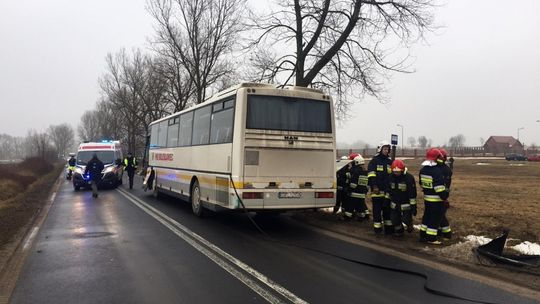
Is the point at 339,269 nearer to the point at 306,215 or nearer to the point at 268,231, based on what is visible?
the point at 268,231

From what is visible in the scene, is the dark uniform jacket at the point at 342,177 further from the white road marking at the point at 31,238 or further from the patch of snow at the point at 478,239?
the white road marking at the point at 31,238

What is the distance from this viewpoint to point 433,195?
828 centimetres

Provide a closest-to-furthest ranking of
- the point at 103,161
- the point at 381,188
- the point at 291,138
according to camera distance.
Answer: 1. the point at 381,188
2. the point at 291,138
3. the point at 103,161

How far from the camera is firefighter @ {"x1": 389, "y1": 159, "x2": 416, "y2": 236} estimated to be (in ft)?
29.5

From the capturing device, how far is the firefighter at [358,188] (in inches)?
443

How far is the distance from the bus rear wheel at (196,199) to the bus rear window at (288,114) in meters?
3.41

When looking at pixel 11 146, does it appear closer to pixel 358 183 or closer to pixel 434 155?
pixel 358 183

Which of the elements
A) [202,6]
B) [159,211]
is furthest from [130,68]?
[159,211]

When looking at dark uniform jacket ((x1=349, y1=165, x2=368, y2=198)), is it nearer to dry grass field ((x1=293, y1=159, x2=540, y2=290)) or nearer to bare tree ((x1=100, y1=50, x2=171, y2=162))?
dry grass field ((x1=293, y1=159, x2=540, y2=290))

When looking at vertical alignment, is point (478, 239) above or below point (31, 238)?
above

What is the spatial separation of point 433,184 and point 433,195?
200 mm

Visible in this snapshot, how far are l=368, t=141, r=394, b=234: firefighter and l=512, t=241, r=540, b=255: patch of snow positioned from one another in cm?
231

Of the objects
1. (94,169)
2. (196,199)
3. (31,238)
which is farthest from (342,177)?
(94,169)

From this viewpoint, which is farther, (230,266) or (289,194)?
(289,194)
